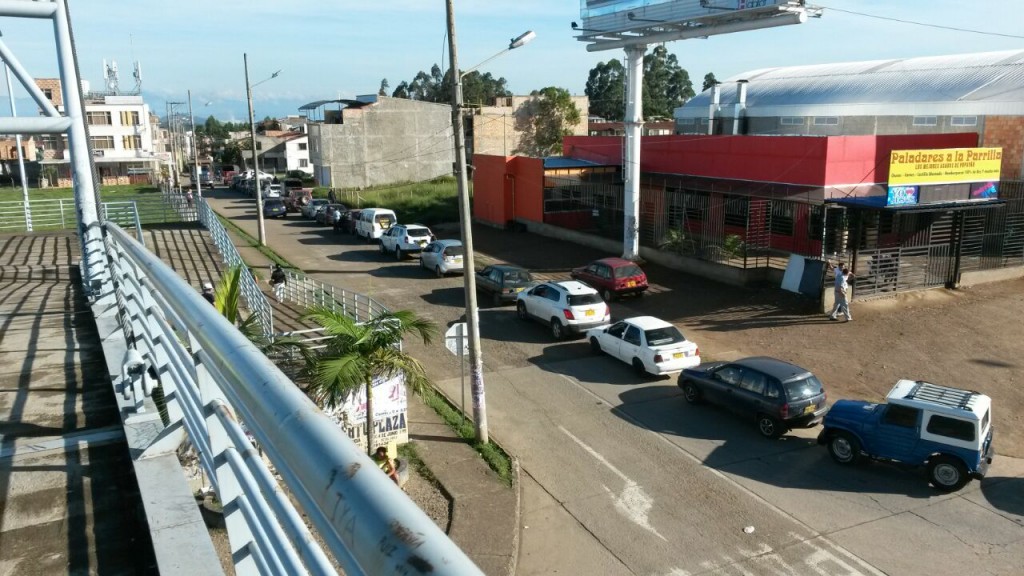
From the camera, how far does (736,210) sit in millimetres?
30375

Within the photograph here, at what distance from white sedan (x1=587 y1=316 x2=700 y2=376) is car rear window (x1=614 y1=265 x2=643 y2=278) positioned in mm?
5764

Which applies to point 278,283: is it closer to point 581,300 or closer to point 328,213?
point 581,300

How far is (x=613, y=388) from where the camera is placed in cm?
1794

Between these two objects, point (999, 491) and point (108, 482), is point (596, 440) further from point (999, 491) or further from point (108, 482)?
point (108, 482)

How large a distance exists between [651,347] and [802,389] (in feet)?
13.3

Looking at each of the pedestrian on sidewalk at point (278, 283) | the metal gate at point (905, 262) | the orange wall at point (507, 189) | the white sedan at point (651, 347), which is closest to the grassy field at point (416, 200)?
the orange wall at point (507, 189)

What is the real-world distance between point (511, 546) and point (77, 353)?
270 inches

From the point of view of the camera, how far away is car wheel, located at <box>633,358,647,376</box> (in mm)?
18547

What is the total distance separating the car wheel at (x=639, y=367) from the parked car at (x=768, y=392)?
7.02ft

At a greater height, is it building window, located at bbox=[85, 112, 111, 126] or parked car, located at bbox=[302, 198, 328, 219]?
building window, located at bbox=[85, 112, 111, 126]

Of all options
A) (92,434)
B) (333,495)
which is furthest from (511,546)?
(333,495)

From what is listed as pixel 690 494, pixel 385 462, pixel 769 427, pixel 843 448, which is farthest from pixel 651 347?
pixel 385 462

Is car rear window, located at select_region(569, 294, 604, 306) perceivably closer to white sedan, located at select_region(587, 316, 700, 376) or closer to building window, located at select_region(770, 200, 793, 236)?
white sedan, located at select_region(587, 316, 700, 376)

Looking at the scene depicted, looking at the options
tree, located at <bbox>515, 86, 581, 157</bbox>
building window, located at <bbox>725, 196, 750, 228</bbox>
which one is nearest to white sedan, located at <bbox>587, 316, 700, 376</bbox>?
building window, located at <bbox>725, 196, 750, 228</bbox>
